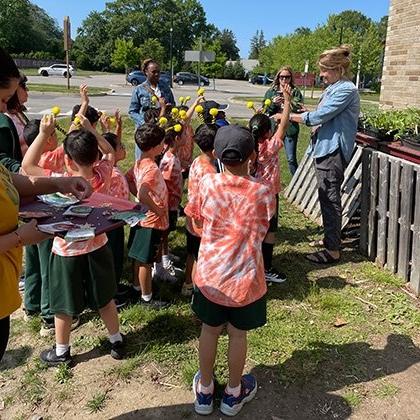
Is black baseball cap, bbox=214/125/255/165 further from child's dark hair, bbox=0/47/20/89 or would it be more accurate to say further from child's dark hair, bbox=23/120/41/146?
child's dark hair, bbox=23/120/41/146

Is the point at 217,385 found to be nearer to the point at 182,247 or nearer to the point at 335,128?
the point at 182,247

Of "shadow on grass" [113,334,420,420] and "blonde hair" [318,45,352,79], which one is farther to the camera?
"blonde hair" [318,45,352,79]

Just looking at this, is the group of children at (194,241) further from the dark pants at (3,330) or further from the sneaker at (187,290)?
the dark pants at (3,330)

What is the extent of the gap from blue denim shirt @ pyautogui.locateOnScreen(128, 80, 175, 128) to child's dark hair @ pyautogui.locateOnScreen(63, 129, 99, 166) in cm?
317

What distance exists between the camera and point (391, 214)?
419 cm

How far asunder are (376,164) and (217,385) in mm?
2708

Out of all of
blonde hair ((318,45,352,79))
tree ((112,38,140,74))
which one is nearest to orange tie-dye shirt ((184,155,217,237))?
blonde hair ((318,45,352,79))

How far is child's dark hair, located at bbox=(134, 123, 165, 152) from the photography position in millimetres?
3393

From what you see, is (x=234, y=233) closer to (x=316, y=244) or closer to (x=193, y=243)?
(x=193, y=243)

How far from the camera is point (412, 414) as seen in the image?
2.55 metres

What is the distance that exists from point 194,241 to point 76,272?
1106 mm

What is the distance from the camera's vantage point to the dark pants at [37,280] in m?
3.21

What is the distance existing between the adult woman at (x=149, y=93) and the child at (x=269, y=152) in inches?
85.7

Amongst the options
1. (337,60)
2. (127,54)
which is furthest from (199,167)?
(127,54)
